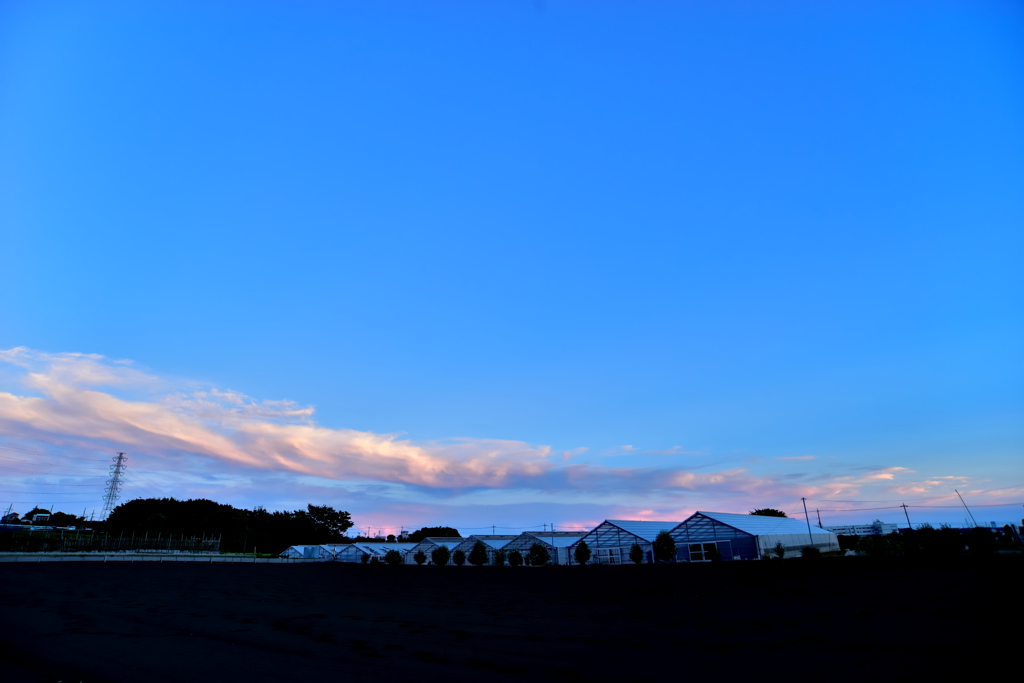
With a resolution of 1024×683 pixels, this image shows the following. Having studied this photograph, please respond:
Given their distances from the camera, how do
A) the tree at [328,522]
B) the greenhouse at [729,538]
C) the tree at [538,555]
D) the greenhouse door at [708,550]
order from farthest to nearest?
the tree at [328,522] → the tree at [538,555] → the greenhouse door at [708,550] → the greenhouse at [729,538]

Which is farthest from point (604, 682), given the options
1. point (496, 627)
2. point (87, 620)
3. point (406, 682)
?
point (87, 620)

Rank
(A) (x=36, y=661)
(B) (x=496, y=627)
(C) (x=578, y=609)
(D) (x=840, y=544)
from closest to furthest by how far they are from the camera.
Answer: (A) (x=36, y=661), (B) (x=496, y=627), (C) (x=578, y=609), (D) (x=840, y=544)

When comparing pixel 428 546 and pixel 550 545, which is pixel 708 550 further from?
pixel 428 546

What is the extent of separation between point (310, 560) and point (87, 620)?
71.7 metres

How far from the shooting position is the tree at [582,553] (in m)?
52.6

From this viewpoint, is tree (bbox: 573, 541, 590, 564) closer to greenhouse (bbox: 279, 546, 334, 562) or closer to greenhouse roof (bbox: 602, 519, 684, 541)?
greenhouse roof (bbox: 602, 519, 684, 541)

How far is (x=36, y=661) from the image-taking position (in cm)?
870

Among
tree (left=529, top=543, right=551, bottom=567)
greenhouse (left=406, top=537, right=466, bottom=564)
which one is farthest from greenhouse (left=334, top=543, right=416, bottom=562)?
tree (left=529, top=543, right=551, bottom=567)

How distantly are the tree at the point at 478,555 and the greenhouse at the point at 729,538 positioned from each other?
21.1 m

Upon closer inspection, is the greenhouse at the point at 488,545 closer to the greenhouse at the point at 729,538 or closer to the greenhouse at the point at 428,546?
the greenhouse at the point at 428,546

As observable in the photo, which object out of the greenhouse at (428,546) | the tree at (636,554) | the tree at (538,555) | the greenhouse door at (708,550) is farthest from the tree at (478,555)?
the greenhouse door at (708,550)

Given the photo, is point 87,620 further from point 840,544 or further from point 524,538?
point 840,544

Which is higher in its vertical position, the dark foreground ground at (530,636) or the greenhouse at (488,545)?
the greenhouse at (488,545)

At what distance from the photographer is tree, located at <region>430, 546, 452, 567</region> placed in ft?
201
